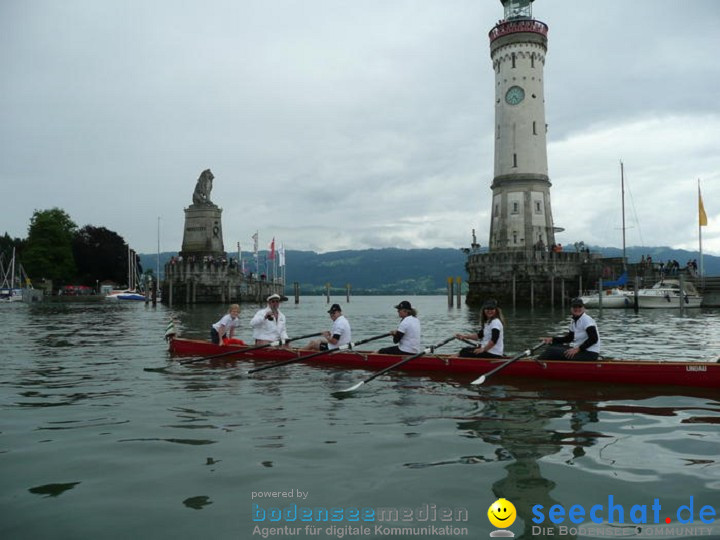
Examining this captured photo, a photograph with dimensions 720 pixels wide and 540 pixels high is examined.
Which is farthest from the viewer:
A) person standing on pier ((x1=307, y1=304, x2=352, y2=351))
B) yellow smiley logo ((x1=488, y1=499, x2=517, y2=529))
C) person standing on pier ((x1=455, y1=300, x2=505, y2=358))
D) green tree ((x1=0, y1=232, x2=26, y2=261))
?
green tree ((x1=0, y1=232, x2=26, y2=261))

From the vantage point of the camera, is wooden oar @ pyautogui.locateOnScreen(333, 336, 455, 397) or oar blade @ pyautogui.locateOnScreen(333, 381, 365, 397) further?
wooden oar @ pyautogui.locateOnScreen(333, 336, 455, 397)

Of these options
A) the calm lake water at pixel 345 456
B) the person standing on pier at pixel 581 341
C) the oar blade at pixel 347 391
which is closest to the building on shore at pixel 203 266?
the calm lake water at pixel 345 456

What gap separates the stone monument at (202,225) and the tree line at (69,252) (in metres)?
25.5

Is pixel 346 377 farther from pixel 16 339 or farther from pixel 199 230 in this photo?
pixel 199 230

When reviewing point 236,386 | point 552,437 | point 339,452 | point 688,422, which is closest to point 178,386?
A: point 236,386

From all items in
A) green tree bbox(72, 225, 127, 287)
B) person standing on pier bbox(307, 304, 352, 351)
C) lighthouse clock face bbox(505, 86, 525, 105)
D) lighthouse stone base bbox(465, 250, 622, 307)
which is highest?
lighthouse clock face bbox(505, 86, 525, 105)

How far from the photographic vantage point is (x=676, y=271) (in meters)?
57.1

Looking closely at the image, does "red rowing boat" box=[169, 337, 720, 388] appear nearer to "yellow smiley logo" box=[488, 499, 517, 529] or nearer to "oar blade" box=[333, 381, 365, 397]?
"oar blade" box=[333, 381, 365, 397]

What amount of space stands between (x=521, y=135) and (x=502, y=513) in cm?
5294

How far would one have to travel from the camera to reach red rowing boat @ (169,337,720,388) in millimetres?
11891

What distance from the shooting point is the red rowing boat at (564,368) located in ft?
39.0

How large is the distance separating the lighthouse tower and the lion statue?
37.3 meters

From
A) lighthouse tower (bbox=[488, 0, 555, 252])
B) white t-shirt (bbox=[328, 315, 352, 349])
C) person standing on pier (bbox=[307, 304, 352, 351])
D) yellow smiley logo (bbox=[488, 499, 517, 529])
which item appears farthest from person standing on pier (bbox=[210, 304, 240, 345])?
lighthouse tower (bbox=[488, 0, 555, 252])

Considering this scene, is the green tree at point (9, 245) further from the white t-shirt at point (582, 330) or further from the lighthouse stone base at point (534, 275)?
the white t-shirt at point (582, 330)
